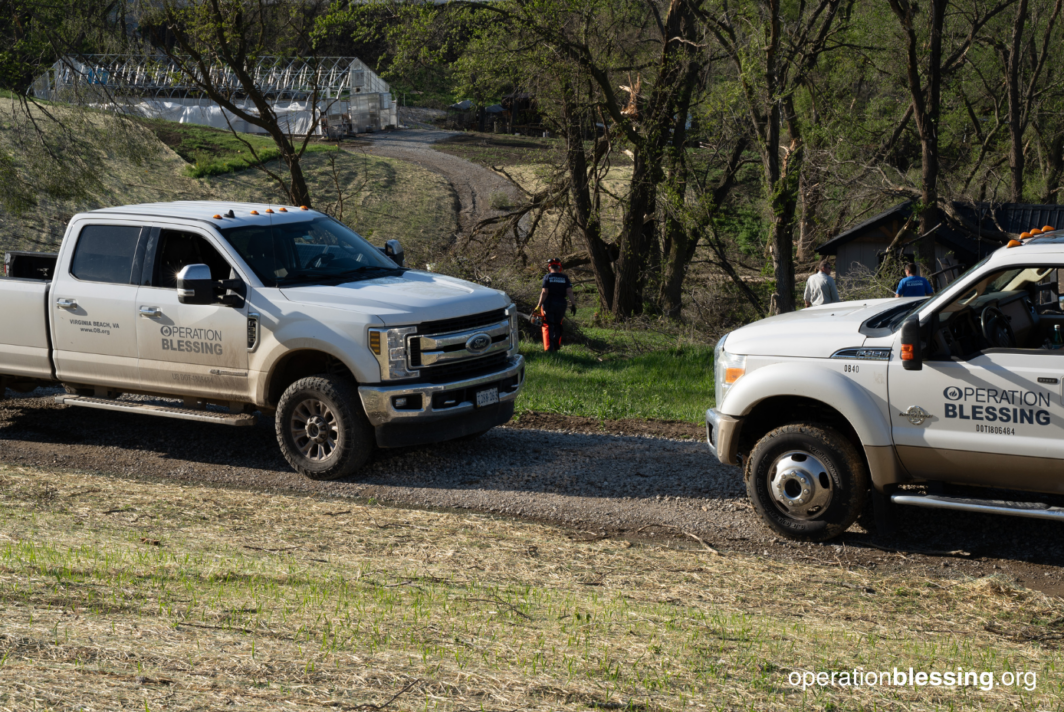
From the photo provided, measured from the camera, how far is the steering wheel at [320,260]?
9.26 meters

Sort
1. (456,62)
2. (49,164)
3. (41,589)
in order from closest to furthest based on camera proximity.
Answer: (41,589) < (49,164) < (456,62)

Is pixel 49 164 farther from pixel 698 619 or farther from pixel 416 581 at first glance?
pixel 698 619

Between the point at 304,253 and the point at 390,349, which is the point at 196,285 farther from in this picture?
the point at 390,349

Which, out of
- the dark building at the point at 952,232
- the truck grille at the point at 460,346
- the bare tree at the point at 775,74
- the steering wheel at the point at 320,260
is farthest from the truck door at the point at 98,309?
the dark building at the point at 952,232

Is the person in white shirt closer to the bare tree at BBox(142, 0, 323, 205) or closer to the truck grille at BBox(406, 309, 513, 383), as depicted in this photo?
the truck grille at BBox(406, 309, 513, 383)

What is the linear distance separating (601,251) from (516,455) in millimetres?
16166

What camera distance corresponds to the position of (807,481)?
6.79 meters

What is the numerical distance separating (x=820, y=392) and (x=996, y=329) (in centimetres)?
120

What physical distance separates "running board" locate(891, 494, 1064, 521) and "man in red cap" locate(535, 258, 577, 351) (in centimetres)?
1068

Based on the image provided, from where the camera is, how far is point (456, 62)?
21.7 meters

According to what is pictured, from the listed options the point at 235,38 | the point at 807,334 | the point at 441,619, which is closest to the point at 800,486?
the point at 807,334

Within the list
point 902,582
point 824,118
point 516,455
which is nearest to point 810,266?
point 824,118

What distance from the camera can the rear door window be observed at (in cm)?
934

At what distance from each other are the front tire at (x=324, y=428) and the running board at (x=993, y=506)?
4263mm
